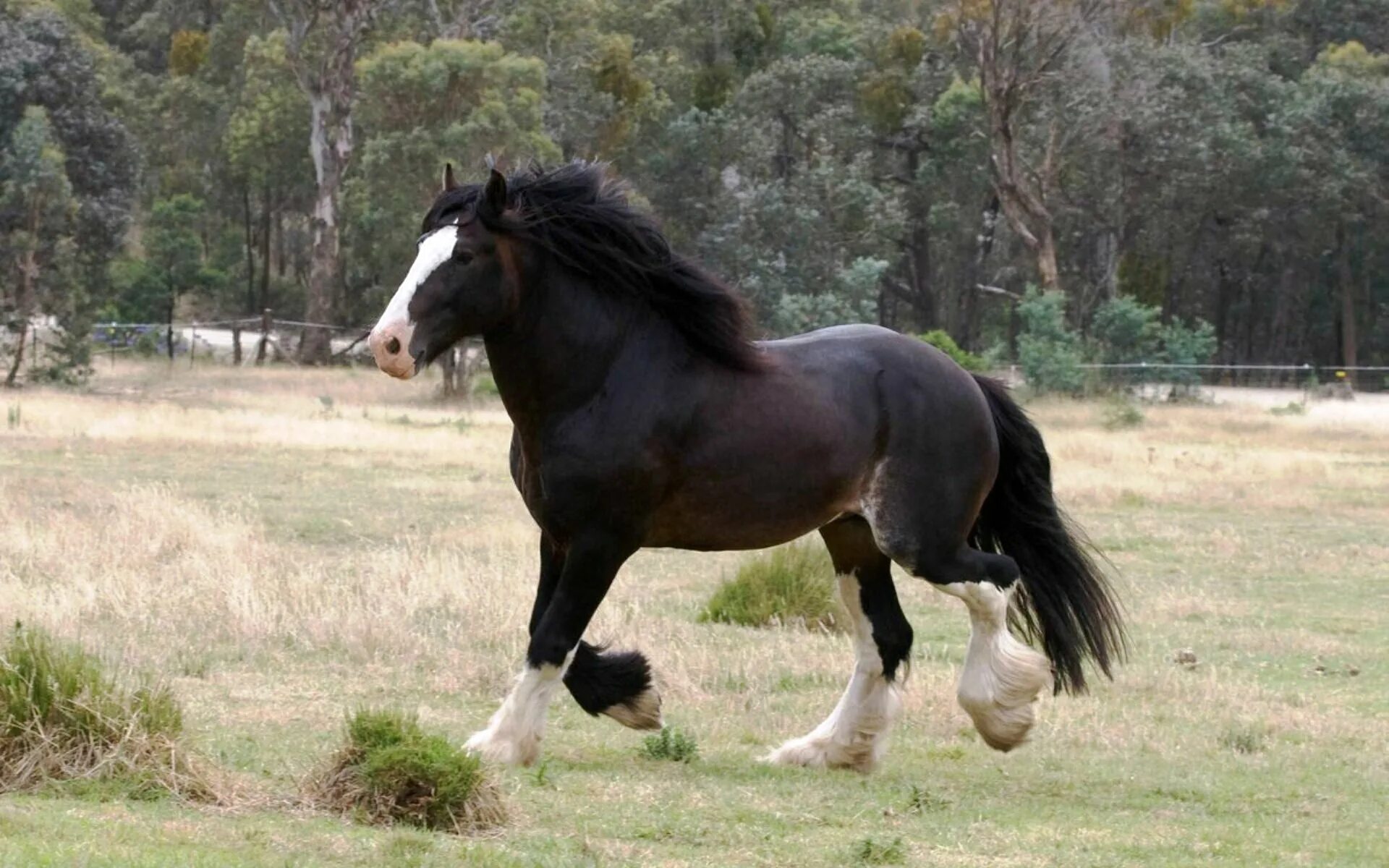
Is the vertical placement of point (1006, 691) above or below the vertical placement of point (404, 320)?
below

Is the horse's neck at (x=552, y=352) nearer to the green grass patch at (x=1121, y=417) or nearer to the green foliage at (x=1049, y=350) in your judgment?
the green grass patch at (x=1121, y=417)

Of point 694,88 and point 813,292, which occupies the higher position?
Result: point 694,88

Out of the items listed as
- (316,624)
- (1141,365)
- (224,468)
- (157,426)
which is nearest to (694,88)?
(1141,365)

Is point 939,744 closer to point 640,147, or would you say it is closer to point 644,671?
point 644,671

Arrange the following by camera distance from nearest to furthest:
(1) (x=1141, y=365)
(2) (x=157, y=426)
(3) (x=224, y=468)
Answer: (3) (x=224, y=468) < (2) (x=157, y=426) < (1) (x=1141, y=365)

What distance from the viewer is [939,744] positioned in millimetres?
9000

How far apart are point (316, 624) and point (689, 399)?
3.98 metres

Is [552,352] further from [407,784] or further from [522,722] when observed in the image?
[407,784]

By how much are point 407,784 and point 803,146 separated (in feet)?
173

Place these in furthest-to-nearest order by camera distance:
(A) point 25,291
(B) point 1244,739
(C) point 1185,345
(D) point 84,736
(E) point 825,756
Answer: (C) point 1185,345, (A) point 25,291, (B) point 1244,739, (E) point 825,756, (D) point 84,736

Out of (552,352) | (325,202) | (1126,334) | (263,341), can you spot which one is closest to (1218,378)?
(1126,334)

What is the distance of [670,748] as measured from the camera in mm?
7883

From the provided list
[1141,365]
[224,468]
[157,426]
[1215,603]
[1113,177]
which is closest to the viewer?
[1215,603]

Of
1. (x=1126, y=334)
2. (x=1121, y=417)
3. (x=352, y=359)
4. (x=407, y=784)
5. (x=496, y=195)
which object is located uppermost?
(x=496, y=195)
